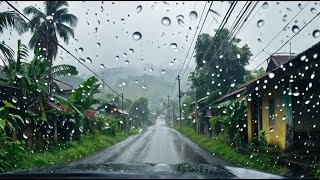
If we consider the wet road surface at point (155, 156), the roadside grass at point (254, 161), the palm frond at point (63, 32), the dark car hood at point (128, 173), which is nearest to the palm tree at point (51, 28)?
the palm frond at point (63, 32)

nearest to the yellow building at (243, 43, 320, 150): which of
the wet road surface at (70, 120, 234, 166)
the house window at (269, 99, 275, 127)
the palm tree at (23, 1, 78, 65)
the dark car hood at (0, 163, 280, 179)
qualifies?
the house window at (269, 99, 275, 127)

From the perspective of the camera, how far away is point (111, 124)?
29781mm

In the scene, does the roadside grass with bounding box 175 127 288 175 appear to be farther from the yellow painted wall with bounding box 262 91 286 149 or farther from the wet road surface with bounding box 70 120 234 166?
the yellow painted wall with bounding box 262 91 286 149

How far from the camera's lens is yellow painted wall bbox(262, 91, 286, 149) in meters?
12.8

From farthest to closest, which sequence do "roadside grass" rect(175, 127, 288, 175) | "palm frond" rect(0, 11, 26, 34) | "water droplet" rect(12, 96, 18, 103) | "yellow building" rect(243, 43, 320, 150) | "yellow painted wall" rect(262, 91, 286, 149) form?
"yellow painted wall" rect(262, 91, 286, 149) → "water droplet" rect(12, 96, 18, 103) → "yellow building" rect(243, 43, 320, 150) → "palm frond" rect(0, 11, 26, 34) → "roadside grass" rect(175, 127, 288, 175)

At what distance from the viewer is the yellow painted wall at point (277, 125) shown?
12779 millimetres

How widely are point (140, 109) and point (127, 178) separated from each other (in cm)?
7074

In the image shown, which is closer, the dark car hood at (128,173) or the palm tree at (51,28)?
the dark car hood at (128,173)

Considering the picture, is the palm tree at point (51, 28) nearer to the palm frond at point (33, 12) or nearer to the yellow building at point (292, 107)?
the palm frond at point (33, 12)

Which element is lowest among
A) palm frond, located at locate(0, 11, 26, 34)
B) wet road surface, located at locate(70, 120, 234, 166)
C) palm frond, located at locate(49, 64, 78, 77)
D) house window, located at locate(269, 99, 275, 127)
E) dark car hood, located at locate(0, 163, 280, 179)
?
wet road surface, located at locate(70, 120, 234, 166)

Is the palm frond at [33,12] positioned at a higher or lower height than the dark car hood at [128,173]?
higher

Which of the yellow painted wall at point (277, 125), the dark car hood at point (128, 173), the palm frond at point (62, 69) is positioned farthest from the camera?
the palm frond at point (62, 69)

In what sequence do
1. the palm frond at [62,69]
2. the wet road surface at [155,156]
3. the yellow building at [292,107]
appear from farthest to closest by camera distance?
the palm frond at [62,69]
the wet road surface at [155,156]
the yellow building at [292,107]

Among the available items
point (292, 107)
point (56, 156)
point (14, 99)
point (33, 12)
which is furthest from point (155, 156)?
point (33, 12)
